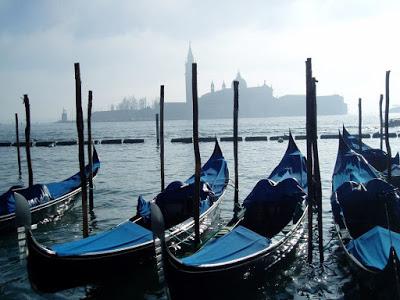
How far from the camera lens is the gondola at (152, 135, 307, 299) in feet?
19.5

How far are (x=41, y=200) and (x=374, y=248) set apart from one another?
8885mm

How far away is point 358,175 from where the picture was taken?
40.0 ft

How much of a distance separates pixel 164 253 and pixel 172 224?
4406 mm

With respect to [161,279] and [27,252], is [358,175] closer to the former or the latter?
[161,279]

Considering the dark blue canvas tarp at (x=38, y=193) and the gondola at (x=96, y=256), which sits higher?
the dark blue canvas tarp at (x=38, y=193)

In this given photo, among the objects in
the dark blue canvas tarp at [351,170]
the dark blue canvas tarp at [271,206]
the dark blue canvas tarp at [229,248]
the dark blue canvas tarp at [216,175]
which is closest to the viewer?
the dark blue canvas tarp at [229,248]

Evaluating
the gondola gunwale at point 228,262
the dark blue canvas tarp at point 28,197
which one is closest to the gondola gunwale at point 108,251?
the gondola gunwale at point 228,262

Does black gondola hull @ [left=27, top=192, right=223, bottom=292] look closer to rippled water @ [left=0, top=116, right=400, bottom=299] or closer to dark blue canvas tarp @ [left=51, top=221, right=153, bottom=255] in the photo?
dark blue canvas tarp @ [left=51, top=221, right=153, bottom=255]

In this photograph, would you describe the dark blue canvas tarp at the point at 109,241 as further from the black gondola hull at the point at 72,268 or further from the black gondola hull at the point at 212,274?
the black gondola hull at the point at 212,274

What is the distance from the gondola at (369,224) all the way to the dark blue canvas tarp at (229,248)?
1620 millimetres

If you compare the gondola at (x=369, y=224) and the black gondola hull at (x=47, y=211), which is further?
the black gondola hull at (x=47, y=211)

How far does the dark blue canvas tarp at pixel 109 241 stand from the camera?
7344 mm

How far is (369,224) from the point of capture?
8914 millimetres

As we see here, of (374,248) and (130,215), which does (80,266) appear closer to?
(374,248)
